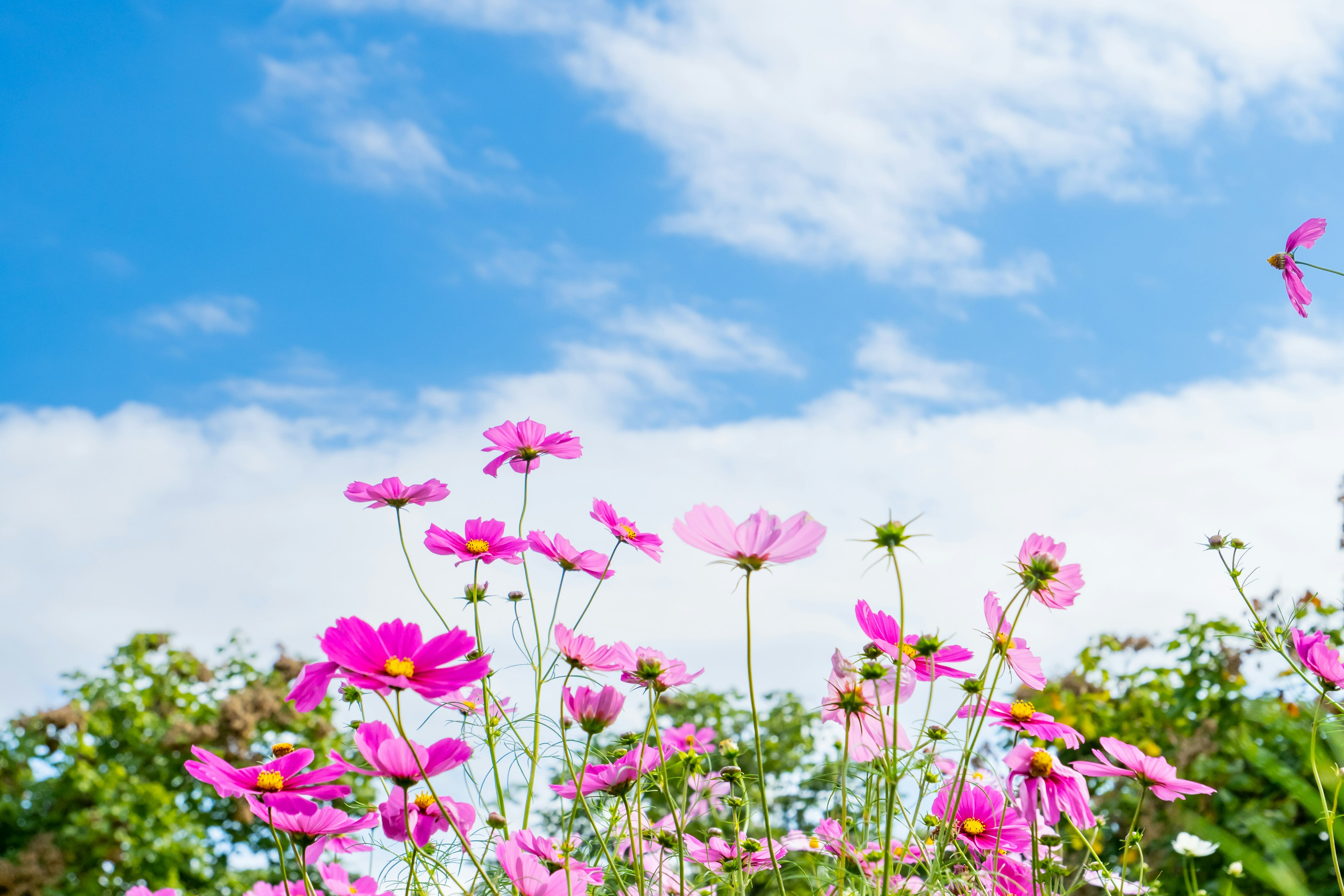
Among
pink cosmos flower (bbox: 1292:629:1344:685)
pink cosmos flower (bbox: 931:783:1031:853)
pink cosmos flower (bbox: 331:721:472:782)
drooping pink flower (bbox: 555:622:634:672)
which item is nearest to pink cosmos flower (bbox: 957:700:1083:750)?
pink cosmos flower (bbox: 931:783:1031:853)

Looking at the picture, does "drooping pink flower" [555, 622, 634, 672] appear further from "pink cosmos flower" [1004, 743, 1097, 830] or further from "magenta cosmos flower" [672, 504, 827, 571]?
"pink cosmos flower" [1004, 743, 1097, 830]

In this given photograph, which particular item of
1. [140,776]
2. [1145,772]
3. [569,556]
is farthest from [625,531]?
[140,776]

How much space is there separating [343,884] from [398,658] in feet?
2.44

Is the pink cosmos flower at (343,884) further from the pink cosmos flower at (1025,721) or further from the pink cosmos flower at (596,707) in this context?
the pink cosmos flower at (1025,721)

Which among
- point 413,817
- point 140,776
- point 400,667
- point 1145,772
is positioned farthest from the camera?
point 140,776

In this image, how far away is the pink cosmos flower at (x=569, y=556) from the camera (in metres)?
1.50

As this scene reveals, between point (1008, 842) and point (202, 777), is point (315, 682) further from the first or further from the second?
point (1008, 842)

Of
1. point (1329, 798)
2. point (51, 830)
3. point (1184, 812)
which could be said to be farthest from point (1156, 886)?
point (51, 830)

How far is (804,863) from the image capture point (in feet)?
5.30

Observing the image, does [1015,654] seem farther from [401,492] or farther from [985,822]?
[401,492]

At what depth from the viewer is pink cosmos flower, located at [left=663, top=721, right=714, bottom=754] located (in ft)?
5.78

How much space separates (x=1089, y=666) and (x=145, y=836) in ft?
14.0

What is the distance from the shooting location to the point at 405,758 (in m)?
1.10

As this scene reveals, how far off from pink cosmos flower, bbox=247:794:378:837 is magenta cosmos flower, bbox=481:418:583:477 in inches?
22.5
